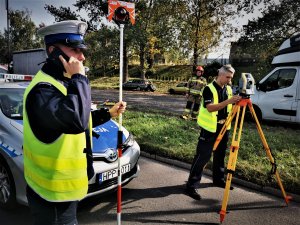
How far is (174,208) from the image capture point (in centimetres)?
394

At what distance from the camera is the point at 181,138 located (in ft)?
23.1

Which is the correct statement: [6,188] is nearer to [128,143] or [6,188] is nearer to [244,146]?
[128,143]

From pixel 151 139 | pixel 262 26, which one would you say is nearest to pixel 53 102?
pixel 151 139

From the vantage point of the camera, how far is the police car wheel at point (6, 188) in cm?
353

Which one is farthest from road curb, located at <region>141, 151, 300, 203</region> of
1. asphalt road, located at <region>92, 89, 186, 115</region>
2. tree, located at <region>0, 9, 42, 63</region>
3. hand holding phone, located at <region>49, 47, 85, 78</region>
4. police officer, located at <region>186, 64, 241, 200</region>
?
tree, located at <region>0, 9, 42, 63</region>

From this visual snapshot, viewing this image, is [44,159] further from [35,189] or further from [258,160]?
[258,160]

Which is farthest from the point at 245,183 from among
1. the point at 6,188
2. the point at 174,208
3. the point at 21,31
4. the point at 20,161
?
the point at 21,31

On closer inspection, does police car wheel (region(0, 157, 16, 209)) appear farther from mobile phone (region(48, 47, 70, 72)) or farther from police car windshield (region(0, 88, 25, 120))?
mobile phone (region(48, 47, 70, 72))

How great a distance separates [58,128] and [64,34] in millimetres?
604

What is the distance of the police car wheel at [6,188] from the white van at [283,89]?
7817 millimetres

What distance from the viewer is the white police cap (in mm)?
1849

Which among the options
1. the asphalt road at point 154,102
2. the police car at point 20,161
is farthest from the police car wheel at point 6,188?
the asphalt road at point 154,102

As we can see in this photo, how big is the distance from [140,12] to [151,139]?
25970 millimetres

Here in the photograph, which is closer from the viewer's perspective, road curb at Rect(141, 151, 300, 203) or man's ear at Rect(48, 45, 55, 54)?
man's ear at Rect(48, 45, 55, 54)
